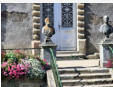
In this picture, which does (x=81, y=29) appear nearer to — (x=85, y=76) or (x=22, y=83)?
(x=85, y=76)

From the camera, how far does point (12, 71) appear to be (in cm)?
873

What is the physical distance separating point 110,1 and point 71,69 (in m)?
5.01

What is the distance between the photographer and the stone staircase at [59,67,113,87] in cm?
868

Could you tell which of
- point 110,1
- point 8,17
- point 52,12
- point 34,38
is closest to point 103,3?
point 110,1

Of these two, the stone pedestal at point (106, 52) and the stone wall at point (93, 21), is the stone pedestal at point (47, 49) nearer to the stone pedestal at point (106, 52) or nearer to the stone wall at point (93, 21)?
the stone pedestal at point (106, 52)

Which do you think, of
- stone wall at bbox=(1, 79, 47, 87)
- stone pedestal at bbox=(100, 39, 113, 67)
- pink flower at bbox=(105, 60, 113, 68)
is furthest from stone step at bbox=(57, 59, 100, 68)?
stone wall at bbox=(1, 79, 47, 87)

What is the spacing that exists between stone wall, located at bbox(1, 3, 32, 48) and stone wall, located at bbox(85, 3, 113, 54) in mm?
2616

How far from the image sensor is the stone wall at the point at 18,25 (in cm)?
1222

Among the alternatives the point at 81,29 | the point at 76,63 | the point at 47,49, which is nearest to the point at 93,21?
the point at 81,29

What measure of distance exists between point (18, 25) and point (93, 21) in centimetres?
340

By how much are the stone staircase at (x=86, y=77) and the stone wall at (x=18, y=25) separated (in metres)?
3.68

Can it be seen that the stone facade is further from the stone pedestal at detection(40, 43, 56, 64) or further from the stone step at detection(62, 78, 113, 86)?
the stone step at detection(62, 78, 113, 86)

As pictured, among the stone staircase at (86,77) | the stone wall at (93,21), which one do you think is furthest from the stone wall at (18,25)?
the stone staircase at (86,77)

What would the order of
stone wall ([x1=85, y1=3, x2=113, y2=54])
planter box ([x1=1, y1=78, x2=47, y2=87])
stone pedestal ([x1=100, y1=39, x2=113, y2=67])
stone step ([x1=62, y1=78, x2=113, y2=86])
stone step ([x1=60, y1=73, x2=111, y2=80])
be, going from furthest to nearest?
stone wall ([x1=85, y1=3, x2=113, y2=54]) → stone pedestal ([x1=100, y1=39, x2=113, y2=67]) → stone step ([x1=60, y1=73, x2=111, y2=80]) → planter box ([x1=1, y1=78, x2=47, y2=87]) → stone step ([x1=62, y1=78, x2=113, y2=86])
